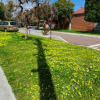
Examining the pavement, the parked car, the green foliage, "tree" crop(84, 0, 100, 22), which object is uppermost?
the green foliage

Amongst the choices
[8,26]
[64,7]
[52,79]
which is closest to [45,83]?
[52,79]

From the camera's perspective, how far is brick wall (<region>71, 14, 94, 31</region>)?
1021 inches

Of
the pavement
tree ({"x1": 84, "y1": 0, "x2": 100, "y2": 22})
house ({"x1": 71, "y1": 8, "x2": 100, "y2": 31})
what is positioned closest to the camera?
the pavement

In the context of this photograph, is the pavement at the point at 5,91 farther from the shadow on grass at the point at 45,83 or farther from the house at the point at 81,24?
the house at the point at 81,24

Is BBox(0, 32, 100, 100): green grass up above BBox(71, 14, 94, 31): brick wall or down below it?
below

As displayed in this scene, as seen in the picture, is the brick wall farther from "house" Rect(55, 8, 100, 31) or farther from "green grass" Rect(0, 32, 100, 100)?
"green grass" Rect(0, 32, 100, 100)

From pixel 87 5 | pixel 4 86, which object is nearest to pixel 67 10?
pixel 87 5

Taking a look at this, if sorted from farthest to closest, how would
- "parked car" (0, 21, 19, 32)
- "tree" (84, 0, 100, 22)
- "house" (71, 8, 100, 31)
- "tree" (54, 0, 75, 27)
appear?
"tree" (54, 0, 75, 27), "house" (71, 8, 100, 31), "tree" (84, 0, 100, 22), "parked car" (0, 21, 19, 32)

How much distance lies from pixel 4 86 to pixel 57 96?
1472 mm

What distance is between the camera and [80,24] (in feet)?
92.5

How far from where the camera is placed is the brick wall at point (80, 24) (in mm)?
25936

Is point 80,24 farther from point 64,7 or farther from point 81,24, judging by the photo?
point 64,7

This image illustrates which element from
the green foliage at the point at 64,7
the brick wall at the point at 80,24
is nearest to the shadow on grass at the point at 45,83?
the brick wall at the point at 80,24

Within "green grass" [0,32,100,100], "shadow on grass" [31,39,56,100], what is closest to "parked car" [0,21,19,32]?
"green grass" [0,32,100,100]
